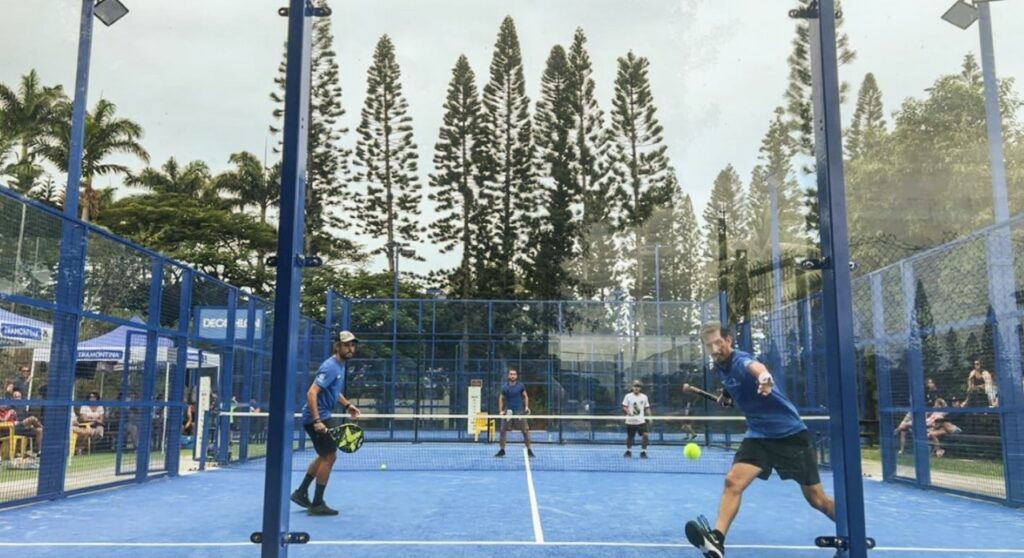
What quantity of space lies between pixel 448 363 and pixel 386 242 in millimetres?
6279

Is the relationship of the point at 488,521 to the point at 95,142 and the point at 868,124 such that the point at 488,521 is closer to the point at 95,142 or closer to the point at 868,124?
the point at 868,124

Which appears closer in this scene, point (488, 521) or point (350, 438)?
point (488, 521)

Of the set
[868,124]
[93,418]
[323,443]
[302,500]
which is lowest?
[302,500]

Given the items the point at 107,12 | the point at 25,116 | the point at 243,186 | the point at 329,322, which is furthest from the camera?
the point at 243,186

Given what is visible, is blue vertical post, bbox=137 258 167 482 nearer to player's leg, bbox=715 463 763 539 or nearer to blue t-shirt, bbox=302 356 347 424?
blue t-shirt, bbox=302 356 347 424

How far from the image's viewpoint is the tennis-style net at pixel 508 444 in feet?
35.8

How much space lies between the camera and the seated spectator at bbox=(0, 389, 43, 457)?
706cm

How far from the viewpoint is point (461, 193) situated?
20234 millimetres

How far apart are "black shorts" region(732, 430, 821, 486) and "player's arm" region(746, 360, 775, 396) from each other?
0.44 meters

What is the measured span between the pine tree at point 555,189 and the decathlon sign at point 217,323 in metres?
5.07

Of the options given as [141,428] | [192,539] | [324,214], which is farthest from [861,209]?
[192,539]

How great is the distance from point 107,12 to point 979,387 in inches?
337

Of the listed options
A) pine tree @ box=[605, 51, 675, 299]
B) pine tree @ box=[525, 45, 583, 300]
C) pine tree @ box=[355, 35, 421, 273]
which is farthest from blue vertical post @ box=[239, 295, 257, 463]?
pine tree @ box=[605, 51, 675, 299]

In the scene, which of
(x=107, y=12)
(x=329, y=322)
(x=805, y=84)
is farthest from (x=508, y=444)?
(x=805, y=84)
